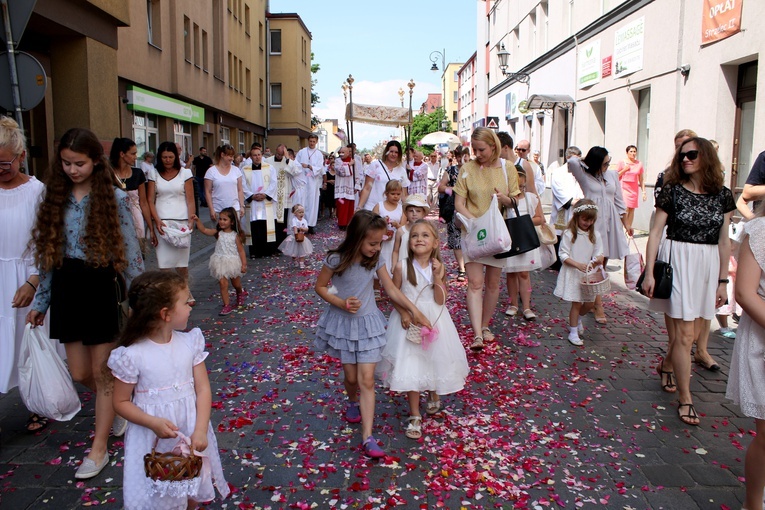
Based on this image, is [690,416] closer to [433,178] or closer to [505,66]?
[433,178]

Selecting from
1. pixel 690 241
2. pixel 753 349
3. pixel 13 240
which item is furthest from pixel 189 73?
pixel 753 349

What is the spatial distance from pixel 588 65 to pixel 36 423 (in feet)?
67.4

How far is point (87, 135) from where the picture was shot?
3902mm

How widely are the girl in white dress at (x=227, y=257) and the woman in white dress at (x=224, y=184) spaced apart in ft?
3.03

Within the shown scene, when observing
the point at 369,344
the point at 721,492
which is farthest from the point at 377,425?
the point at 721,492

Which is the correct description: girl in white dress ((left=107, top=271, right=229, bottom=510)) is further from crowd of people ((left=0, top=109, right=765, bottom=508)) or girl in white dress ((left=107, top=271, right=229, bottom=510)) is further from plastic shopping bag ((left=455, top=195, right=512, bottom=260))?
plastic shopping bag ((left=455, top=195, right=512, bottom=260))

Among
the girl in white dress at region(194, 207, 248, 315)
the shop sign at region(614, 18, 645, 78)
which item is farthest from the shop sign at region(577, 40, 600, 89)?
the girl in white dress at region(194, 207, 248, 315)

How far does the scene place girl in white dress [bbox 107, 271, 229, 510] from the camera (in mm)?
2898

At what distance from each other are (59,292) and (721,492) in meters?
3.92

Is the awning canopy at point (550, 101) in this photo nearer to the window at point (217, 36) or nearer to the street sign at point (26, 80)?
the window at point (217, 36)

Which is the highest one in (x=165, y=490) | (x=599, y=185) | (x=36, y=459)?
(x=599, y=185)

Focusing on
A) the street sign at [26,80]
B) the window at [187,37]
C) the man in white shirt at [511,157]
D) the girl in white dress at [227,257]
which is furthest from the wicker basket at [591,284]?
the window at [187,37]

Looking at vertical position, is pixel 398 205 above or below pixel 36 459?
above

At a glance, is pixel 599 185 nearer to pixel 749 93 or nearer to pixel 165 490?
pixel 165 490
